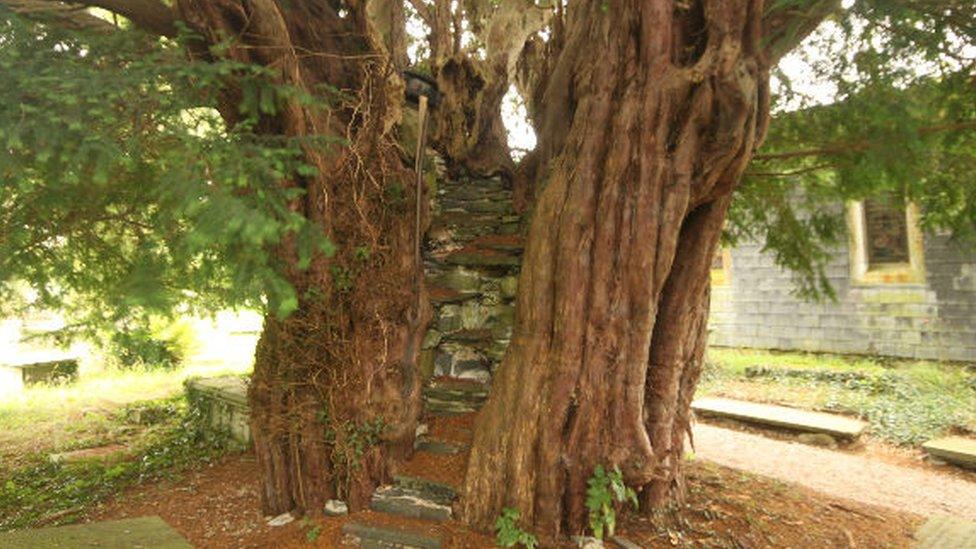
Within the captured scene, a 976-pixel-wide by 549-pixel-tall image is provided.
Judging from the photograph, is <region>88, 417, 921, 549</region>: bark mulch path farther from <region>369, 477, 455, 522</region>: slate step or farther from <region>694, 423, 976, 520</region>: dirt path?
<region>694, 423, 976, 520</region>: dirt path

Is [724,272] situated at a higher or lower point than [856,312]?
higher

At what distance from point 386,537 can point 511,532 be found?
2.72 ft

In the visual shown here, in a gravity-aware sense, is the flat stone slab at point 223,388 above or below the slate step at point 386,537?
above

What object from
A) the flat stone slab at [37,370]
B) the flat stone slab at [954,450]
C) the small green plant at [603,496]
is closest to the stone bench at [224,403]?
the small green plant at [603,496]

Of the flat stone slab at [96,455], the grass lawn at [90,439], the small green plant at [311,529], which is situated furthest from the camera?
the flat stone slab at [96,455]

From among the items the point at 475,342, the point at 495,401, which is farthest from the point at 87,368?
the point at 495,401

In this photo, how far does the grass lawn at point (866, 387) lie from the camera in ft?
29.1

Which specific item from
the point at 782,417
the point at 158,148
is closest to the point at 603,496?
the point at 158,148

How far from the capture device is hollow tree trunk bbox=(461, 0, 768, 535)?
371cm

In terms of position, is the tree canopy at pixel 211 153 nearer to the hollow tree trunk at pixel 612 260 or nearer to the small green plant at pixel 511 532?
the hollow tree trunk at pixel 612 260

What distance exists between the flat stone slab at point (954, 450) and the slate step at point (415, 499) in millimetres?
7268

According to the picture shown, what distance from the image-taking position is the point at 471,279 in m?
5.55

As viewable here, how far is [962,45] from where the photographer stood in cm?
378

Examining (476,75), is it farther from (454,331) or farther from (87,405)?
(87,405)
